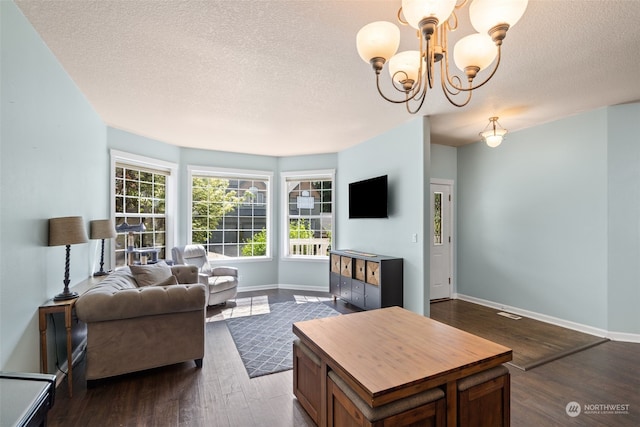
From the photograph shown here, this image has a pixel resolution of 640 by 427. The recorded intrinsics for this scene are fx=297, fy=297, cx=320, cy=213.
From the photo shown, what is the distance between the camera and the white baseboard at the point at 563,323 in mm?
3395

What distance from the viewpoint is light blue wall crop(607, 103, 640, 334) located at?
336cm

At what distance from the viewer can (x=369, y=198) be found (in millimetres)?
4652

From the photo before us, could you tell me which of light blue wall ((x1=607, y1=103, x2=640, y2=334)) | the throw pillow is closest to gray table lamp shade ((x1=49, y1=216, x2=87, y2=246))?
the throw pillow

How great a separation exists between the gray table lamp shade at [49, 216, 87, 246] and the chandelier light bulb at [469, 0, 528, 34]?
118 inches

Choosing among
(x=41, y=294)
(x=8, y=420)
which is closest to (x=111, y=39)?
(x=41, y=294)

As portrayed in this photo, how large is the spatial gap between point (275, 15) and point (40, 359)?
118 inches

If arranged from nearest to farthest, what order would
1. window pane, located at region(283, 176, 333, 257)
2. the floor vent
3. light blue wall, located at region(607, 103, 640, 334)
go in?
light blue wall, located at region(607, 103, 640, 334) < the floor vent < window pane, located at region(283, 176, 333, 257)

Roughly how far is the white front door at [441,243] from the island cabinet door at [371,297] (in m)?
1.54

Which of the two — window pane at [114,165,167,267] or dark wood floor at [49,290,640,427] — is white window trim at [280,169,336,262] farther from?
dark wood floor at [49,290,640,427]

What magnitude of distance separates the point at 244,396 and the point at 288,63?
2.72 metres

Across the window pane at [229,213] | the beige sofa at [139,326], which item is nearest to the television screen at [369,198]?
the window pane at [229,213]

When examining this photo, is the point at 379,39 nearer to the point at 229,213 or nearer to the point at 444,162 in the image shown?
the point at 444,162

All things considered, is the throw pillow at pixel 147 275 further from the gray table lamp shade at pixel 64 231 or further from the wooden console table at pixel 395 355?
the wooden console table at pixel 395 355

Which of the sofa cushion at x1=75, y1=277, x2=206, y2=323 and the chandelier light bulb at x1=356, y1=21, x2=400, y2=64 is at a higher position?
the chandelier light bulb at x1=356, y1=21, x2=400, y2=64
